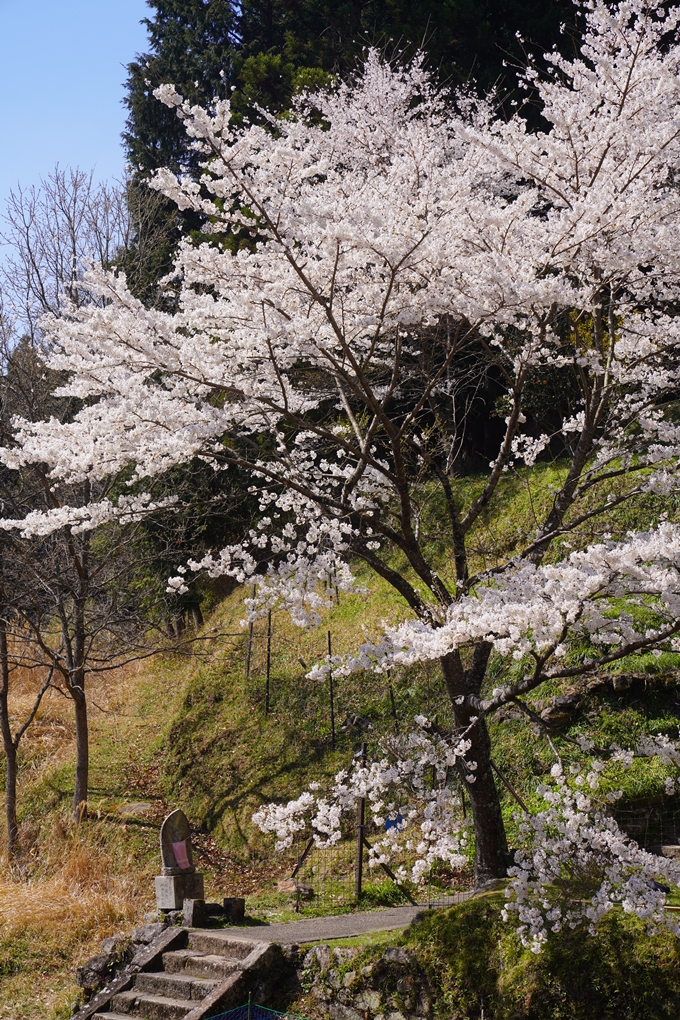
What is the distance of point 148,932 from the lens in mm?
7191

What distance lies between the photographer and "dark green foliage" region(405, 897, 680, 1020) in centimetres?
472

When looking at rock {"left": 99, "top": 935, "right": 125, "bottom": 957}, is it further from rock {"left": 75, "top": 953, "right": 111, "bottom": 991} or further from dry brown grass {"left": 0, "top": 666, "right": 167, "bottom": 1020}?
dry brown grass {"left": 0, "top": 666, "right": 167, "bottom": 1020}

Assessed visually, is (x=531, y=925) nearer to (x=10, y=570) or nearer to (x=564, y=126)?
(x=564, y=126)

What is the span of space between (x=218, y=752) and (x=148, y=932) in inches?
163

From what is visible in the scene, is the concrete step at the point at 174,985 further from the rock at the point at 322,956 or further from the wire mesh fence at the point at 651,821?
the wire mesh fence at the point at 651,821

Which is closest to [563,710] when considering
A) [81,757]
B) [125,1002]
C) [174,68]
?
[125,1002]

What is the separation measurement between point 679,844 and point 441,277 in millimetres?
5123

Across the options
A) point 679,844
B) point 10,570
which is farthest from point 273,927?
point 10,570

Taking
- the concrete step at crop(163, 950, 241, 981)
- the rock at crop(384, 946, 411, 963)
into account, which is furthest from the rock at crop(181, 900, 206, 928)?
the rock at crop(384, 946, 411, 963)

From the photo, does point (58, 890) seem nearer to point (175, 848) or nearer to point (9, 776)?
point (175, 848)

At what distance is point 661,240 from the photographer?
5898 mm

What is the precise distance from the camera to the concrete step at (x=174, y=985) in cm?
617

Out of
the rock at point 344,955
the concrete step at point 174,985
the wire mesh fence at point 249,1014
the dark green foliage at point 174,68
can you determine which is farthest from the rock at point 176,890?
the dark green foliage at point 174,68

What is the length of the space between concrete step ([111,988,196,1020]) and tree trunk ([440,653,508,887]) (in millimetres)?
2388
